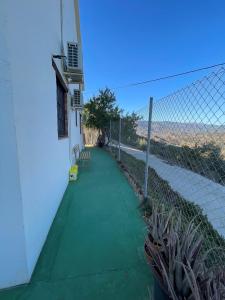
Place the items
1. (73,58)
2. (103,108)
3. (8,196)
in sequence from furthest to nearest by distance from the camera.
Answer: (103,108)
(73,58)
(8,196)

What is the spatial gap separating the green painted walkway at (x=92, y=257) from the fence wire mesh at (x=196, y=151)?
2.47 feet

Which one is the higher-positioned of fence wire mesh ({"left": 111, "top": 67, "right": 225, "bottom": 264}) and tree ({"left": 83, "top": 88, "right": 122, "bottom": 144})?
tree ({"left": 83, "top": 88, "right": 122, "bottom": 144})

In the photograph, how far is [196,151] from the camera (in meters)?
2.01

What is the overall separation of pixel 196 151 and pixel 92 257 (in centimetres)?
176

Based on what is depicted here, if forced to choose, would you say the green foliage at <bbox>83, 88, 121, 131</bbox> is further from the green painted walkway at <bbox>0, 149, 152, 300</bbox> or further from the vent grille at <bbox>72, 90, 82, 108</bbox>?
the green painted walkway at <bbox>0, 149, 152, 300</bbox>

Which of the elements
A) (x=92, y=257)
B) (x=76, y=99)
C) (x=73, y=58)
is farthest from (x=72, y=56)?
(x=92, y=257)

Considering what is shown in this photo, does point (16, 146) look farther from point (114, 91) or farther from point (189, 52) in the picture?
point (114, 91)

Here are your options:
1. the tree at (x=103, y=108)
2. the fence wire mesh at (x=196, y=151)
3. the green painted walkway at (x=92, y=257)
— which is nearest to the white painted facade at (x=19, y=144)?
the green painted walkway at (x=92, y=257)

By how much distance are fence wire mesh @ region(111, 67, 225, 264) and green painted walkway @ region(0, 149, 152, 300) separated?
75 centimetres

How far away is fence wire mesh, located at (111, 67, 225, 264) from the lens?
5.23 feet

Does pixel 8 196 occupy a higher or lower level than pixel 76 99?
lower

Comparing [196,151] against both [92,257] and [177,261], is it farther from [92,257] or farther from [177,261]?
[92,257]

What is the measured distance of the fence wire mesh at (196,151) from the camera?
1.59 m

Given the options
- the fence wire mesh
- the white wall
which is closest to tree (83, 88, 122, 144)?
the fence wire mesh
